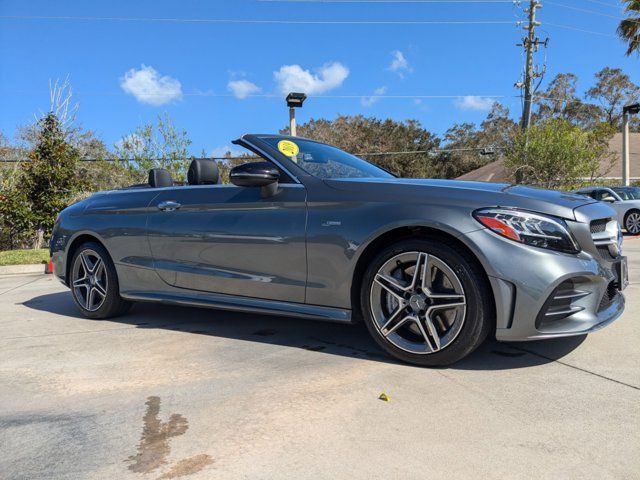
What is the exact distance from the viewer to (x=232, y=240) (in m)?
4.02

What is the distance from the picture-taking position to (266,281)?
12.7 ft

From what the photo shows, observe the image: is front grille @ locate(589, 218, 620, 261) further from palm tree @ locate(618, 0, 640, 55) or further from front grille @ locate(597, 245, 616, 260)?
palm tree @ locate(618, 0, 640, 55)

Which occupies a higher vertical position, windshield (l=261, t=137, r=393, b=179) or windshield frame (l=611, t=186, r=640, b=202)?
windshield frame (l=611, t=186, r=640, b=202)

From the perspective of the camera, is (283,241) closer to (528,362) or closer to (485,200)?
(485,200)

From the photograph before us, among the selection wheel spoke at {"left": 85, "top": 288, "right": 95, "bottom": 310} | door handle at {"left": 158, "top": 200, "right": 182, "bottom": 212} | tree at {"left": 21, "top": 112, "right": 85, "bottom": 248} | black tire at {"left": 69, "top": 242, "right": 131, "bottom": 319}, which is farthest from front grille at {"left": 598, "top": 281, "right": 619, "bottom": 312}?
tree at {"left": 21, "top": 112, "right": 85, "bottom": 248}

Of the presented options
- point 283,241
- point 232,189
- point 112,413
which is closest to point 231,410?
point 112,413

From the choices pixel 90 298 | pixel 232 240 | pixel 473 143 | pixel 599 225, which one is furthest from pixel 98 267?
pixel 473 143

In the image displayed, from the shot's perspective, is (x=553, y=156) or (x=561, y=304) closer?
(x=561, y=304)

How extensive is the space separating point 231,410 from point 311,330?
1.69 metres

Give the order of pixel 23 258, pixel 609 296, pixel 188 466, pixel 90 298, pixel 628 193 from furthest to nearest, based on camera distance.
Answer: pixel 628 193, pixel 23 258, pixel 90 298, pixel 609 296, pixel 188 466

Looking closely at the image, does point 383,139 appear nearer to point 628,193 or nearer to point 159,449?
point 628,193

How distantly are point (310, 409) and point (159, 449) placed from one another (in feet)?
2.55

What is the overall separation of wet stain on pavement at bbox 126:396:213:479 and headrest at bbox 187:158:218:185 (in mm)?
2333

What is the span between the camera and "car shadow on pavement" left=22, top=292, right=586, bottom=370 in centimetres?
351
